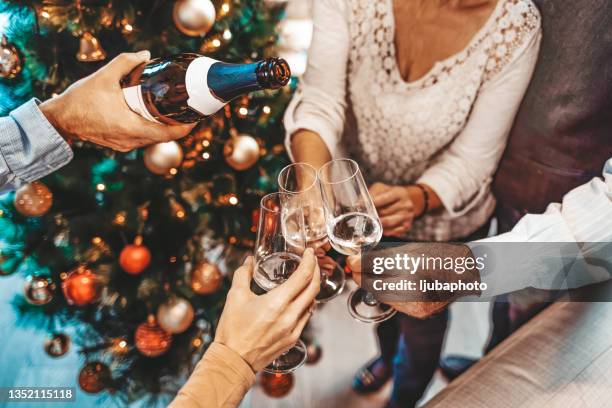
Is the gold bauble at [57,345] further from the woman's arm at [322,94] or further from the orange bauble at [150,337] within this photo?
the woman's arm at [322,94]

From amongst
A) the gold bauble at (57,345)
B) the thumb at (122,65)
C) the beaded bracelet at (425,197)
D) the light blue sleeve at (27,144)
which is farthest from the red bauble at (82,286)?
the beaded bracelet at (425,197)

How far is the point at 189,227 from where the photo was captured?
1.34 m

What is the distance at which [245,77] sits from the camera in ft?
2.60

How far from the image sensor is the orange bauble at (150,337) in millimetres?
1414

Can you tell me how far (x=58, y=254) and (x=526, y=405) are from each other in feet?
3.91

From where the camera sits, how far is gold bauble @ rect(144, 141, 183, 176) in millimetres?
1160

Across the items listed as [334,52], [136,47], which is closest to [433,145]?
[334,52]

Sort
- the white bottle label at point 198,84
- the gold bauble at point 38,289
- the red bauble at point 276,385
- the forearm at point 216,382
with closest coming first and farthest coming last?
the forearm at point 216,382, the white bottle label at point 198,84, the gold bauble at point 38,289, the red bauble at point 276,385

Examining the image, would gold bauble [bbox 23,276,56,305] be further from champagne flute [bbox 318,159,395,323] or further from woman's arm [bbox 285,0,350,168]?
champagne flute [bbox 318,159,395,323]

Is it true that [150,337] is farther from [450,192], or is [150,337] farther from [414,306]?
[450,192]

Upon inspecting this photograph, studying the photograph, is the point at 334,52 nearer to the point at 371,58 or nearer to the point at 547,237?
the point at 371,58

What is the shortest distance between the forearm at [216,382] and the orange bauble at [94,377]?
87 cm

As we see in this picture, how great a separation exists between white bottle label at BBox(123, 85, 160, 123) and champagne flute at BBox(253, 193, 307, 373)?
0.25 meters

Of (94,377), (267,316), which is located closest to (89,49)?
(267,316)
